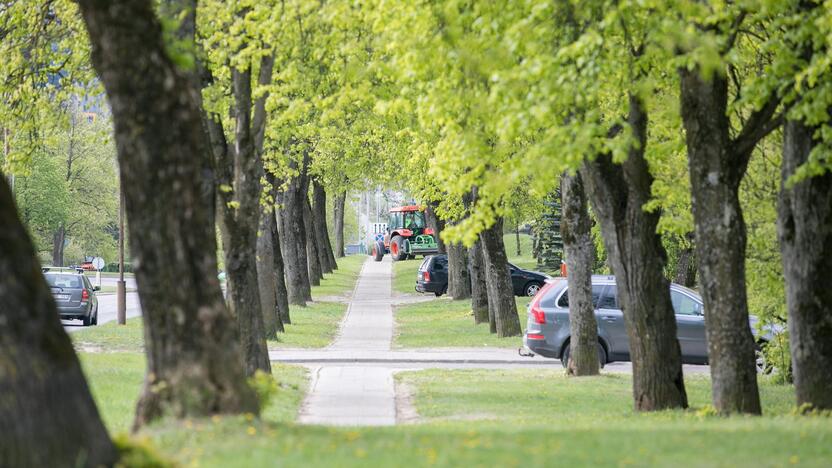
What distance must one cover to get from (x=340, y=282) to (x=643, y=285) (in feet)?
155

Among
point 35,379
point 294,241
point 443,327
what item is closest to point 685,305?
point 443,327

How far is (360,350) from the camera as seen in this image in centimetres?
2697

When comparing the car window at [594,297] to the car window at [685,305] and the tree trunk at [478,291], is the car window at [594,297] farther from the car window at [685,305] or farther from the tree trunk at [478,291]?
the tree trunk at [478,291]

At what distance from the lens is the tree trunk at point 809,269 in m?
12.8

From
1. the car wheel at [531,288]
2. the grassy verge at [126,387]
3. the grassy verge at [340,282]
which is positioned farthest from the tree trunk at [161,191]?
the grassy verge at [340,282]

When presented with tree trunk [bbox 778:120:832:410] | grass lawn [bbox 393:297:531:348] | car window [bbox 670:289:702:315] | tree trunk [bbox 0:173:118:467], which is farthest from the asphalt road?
tree trunk [bbox 0:173:118:467]

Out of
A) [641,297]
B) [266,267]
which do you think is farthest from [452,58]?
[266,267]

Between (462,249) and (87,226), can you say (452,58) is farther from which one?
(87,226)

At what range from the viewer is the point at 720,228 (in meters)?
12.8

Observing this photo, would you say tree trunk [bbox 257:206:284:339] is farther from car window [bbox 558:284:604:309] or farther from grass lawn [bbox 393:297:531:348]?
car window [bbox 558:284:604:309]

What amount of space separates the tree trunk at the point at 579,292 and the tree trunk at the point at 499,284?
348 inches

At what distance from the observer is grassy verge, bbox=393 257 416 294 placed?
5647cm

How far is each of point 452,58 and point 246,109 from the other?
471cm

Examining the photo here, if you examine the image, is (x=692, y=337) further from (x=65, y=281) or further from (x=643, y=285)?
(x=65, y=281)
